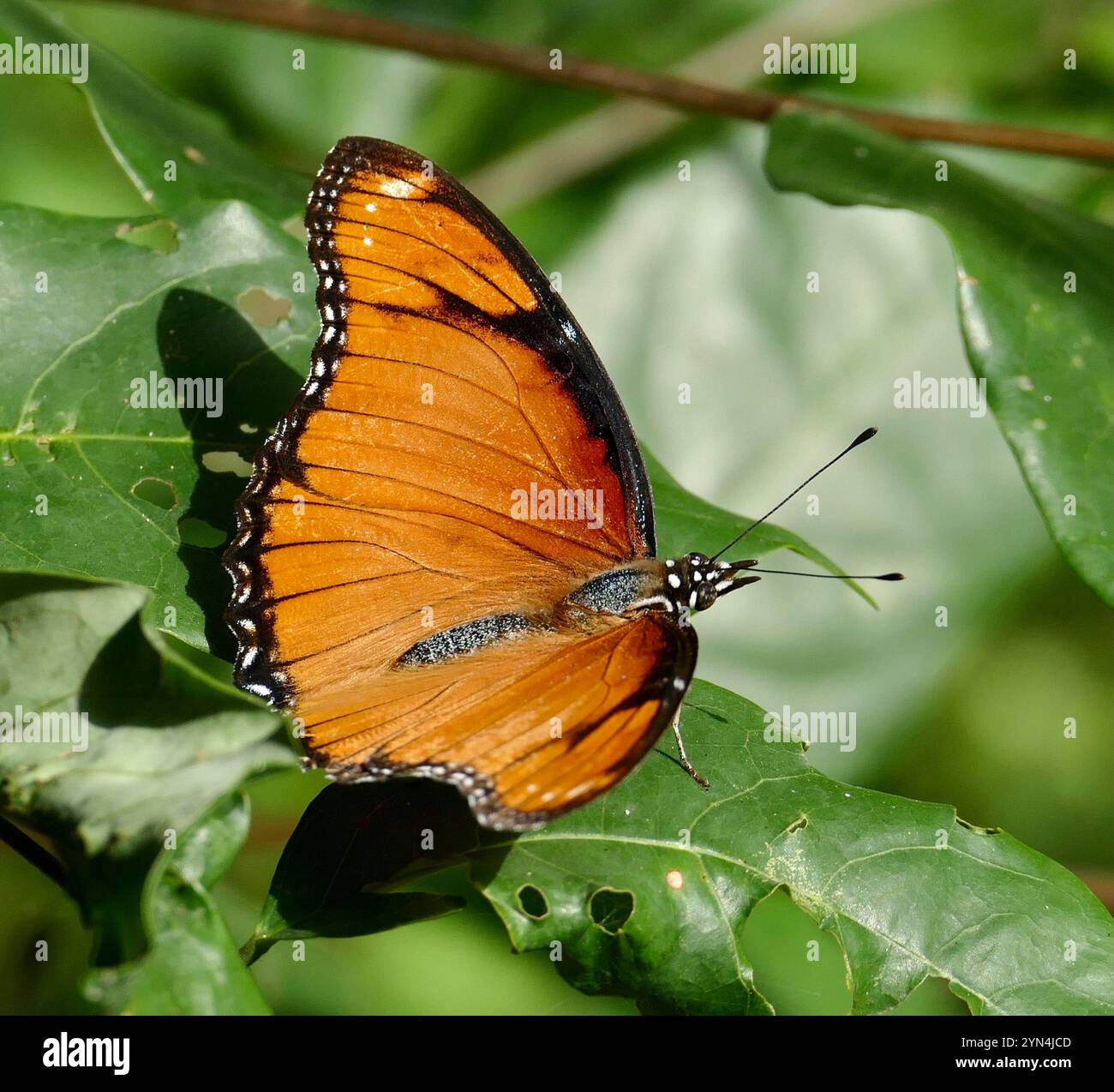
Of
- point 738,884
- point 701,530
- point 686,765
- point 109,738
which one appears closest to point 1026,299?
point 701,530

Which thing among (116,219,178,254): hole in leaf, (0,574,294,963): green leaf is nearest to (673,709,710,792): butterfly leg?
(0,574,294,963): green leaf

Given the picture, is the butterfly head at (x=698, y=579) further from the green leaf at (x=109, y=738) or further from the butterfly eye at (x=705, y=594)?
the green leaf at (x=109, y=738)

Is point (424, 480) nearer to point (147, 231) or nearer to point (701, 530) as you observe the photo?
point (701, 530)

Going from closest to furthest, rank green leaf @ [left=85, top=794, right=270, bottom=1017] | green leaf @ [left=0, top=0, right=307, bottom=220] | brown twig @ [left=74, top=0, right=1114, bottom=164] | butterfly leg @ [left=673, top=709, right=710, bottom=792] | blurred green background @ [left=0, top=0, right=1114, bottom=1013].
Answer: green leaf @ [left=85, top=794, right=270, bottom=1017], butterfly leg @ [left=673, top=709, right=710, bottom=792], green leaf @ [left=0, top=0, right=307, bottom=220], brown twig @ [left=74, top=0, right=1114, bottom=164], blurred green background @ [left=0, top=0, right=1114, bottom=1013]

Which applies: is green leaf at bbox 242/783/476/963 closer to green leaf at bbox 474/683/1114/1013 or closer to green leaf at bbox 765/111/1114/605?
green leaf at bbox 474/683/1114/1013

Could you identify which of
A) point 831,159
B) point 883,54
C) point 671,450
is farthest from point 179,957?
Answer: point 883,54

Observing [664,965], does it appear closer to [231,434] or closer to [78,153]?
[231,434]
